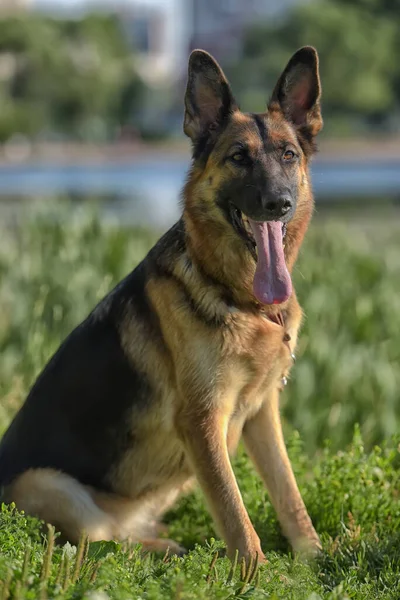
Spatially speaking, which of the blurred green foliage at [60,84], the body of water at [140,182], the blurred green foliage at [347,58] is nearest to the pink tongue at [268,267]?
the body of water at [140,182]

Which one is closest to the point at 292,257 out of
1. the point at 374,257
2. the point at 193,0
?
the point at 374,257

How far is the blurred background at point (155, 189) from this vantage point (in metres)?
6.46

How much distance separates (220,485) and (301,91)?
174cm

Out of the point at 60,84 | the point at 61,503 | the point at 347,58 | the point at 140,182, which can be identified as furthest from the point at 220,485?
the point at 347,58

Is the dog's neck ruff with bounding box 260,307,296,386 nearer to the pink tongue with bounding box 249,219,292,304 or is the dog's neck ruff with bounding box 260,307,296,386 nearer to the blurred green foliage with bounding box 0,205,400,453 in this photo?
the pink tongue with bounding box 249,219,292,304

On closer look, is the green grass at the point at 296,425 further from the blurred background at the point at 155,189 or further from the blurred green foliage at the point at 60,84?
the blurred green foliage at the point at 60,84

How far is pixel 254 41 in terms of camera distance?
99625mm

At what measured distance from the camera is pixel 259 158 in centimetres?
404

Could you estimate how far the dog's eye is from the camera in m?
4.10

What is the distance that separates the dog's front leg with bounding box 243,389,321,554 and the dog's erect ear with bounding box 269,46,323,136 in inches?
47.7

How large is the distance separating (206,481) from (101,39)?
95.0 meters

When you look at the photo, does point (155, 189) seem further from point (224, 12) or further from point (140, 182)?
point (224, 12)

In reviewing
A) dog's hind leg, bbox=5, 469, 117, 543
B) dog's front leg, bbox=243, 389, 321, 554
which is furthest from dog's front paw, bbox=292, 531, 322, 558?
dog's hind leg, bbox=5, 469, 117, 543

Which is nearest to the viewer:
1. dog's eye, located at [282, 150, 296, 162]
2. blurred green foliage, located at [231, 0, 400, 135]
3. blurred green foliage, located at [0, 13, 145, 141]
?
dog's eye, located at [282, 150, 296, 162]
